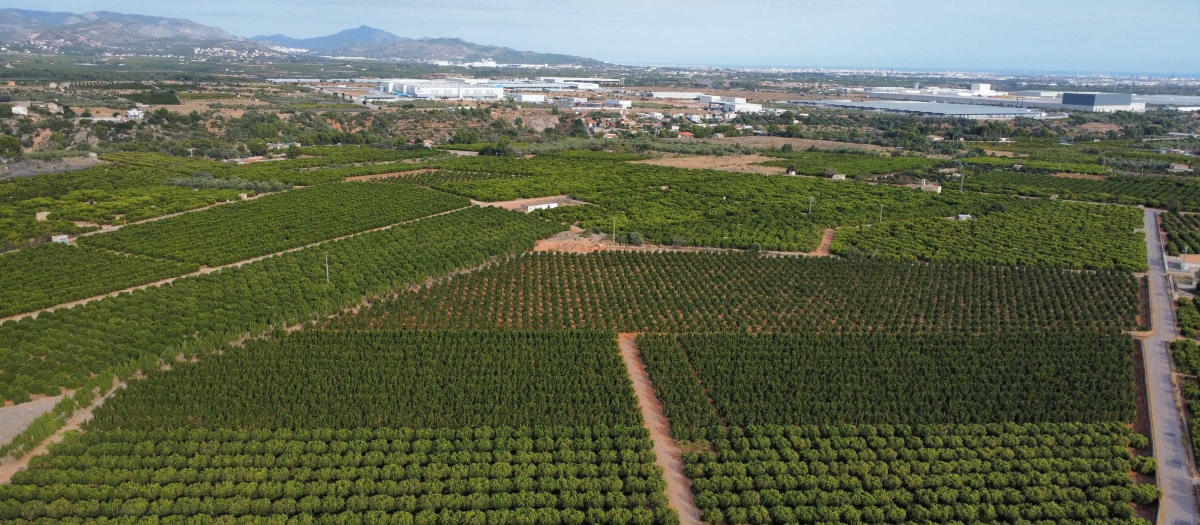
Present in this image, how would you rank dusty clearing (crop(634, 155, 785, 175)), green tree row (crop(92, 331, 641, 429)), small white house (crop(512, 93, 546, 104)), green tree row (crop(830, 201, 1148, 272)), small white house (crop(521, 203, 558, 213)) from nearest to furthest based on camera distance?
green tree row (crop(92, 331, 641, 429)), green tree row (crop(830, 201, 1148, 272)), small white house (crop(521, 203, 558, 213)), dusty clearing (crop(634, 155, 785, 175)), small white house (crop(512, 93, 546, 104))

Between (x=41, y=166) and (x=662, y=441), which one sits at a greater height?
(x=41, y=166)

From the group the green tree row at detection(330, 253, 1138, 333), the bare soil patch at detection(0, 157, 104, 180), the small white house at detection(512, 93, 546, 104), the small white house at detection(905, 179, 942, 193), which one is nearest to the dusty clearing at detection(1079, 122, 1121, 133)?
the small white house at detection(905, 179, 942, 193)

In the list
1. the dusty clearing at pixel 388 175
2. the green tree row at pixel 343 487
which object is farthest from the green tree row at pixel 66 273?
the dusty clearing at pixel 388 175

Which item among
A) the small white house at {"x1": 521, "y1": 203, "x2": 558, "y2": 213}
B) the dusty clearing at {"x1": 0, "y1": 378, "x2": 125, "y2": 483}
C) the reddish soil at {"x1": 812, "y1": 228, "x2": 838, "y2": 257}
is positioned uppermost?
the small white house at {"x1": 521, "y1": 203, "x2": 558, "y2": 213}

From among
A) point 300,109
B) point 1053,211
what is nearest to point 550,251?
point 1053,211

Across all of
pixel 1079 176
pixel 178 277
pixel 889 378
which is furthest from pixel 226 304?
pixel 1079 176

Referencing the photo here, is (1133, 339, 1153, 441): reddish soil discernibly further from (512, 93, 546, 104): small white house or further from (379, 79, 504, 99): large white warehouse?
(379, 79, 504, 99): large white warehouse

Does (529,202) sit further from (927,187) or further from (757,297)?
(927,187)
